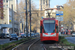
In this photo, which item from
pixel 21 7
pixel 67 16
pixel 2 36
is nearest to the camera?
pixel 2 36

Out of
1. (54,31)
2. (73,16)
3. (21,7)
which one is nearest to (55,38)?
(54,31)

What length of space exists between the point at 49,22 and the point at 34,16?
5221 cm

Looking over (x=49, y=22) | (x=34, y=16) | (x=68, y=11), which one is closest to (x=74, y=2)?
(x=68, y=11)

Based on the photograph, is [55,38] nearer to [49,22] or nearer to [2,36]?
[49,22]

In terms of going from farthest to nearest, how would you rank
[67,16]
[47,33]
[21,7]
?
[67,16], [21,7], [47,33]

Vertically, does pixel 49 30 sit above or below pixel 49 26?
below

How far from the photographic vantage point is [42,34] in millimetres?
28344

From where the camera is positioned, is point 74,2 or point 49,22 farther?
point 74,2

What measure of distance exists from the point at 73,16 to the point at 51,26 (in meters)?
55.3

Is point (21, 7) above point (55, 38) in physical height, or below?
above

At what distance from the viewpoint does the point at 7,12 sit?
83.2 metres

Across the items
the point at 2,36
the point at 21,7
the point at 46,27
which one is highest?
the point at 21,7

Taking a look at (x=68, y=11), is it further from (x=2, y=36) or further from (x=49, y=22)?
(x=49, y=22)

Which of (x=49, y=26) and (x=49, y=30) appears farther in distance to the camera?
(x=49, y=26)
